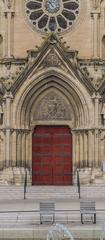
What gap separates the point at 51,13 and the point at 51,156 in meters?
7.73

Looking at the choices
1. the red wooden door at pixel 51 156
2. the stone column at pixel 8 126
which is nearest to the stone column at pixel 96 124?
the red wooden door at pixel 51 156

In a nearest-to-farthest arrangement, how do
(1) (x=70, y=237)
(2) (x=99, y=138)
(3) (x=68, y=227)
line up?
(1) (x=70, y=237) → (3) (x=68, y=227) → (2) (x=99, y=138)

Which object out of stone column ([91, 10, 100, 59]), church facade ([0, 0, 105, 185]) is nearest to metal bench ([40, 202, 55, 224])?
church facade ([0, 0, 105, 185])

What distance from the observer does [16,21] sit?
38.3 m

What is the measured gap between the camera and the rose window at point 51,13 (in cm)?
3872

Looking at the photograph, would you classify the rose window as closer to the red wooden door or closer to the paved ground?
the red wooden door

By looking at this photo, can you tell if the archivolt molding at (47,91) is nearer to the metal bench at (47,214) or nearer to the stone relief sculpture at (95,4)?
the stone relief sculpture at (95,4)

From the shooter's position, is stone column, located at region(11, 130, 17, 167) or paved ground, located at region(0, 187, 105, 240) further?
stone column, located at region(11, 130, 17, 167)

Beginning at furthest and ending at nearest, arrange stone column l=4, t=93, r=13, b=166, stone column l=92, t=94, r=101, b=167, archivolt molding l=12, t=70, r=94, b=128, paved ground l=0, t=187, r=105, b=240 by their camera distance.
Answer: archivolt molding l=12, t=70, r=94, b=128
stone column l=92, t=94, r=101, b=167
stone column l=4, t=93, r=13, b=166
paved ground l=0, t=187, r=105, b=240

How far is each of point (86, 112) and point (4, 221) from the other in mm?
14206

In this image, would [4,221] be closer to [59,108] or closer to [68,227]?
[68,227]

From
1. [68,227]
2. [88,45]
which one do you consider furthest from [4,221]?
[88,45]

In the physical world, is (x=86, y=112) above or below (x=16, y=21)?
below

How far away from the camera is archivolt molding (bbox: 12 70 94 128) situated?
37.2 metres
